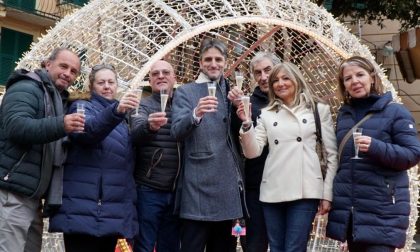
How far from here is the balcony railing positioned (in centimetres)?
1471

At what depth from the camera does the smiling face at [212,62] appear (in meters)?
3.46

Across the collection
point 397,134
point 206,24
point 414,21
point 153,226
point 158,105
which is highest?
point 414,21

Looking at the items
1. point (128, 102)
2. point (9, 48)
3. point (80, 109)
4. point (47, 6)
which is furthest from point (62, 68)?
point (47, 6)

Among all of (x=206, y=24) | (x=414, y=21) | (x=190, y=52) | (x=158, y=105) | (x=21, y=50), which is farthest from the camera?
(x=21, y=50)

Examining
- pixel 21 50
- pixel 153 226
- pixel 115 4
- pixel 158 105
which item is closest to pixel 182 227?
pixel 153 226

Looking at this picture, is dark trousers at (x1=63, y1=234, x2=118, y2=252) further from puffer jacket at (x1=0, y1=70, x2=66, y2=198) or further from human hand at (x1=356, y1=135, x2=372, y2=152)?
human hand at (x1=356, y1=135, x2=372, y2=152)

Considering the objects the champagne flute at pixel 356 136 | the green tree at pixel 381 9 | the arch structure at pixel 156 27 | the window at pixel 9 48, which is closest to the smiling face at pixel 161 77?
the arch structure at pixel 156 27

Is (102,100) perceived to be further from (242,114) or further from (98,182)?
(242,114)

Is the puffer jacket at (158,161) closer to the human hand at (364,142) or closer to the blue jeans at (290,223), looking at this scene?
the blue jeans at (290,223)

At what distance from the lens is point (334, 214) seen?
330cm

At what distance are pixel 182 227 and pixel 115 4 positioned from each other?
1.97m

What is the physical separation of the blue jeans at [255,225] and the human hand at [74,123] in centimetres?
118

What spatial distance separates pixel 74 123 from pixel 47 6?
13.2m

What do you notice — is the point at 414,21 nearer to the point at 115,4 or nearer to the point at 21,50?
the point at 115,4
